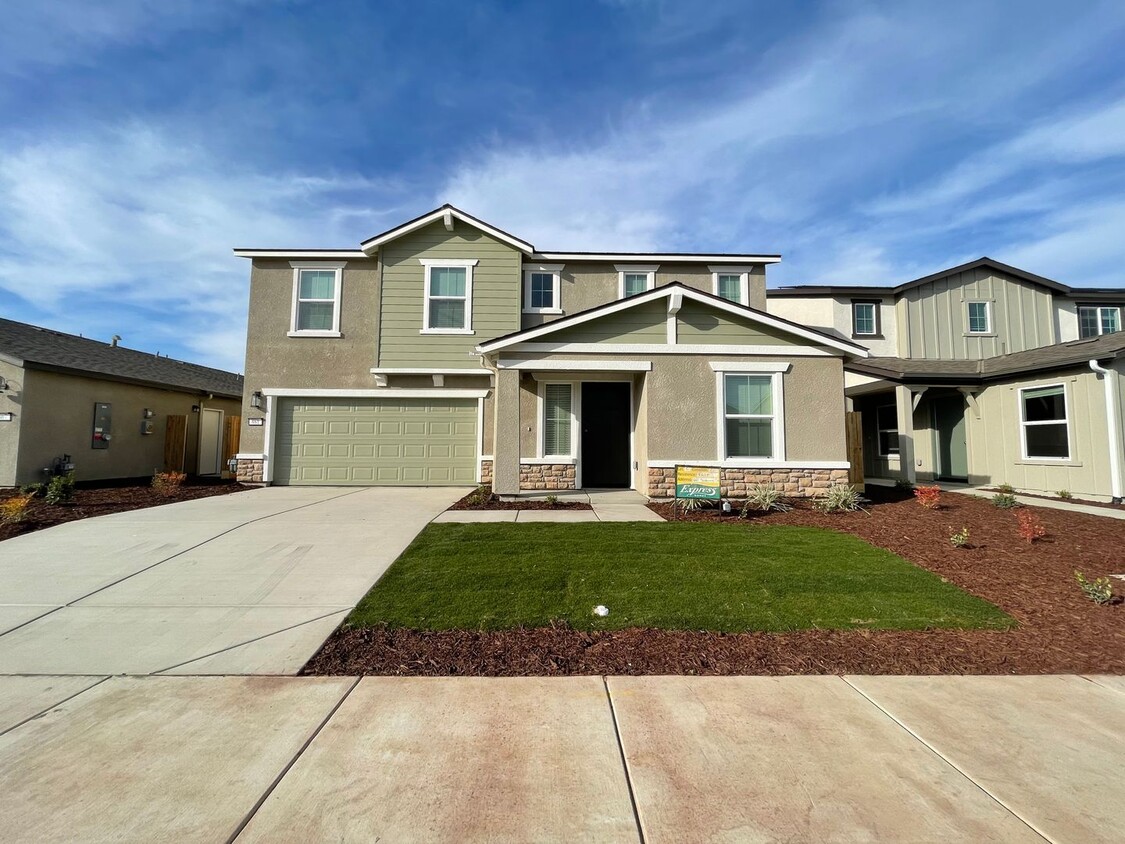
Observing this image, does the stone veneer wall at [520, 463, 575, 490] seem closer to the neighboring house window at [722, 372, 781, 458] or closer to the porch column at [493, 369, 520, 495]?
the porch column at [493, 369, 520, 495]

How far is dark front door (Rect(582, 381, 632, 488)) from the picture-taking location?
39.7 feet

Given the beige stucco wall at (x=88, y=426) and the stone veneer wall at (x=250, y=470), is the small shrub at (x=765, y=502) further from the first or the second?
the beige stucco wall at (x=88, y=426)

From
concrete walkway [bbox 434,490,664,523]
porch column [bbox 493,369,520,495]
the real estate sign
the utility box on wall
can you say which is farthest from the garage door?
the real estate sign

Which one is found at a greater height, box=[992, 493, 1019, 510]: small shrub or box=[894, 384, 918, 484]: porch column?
box=[894, 384, 918, 484]: porch column

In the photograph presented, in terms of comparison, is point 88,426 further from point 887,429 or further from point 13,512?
point 887,429

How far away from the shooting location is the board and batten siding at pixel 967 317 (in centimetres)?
1620

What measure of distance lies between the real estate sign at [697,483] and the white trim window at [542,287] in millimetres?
6500

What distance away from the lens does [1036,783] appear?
8.45ft

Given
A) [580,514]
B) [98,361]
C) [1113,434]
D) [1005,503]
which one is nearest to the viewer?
[580,514]

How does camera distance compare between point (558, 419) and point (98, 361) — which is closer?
point (558, 419)

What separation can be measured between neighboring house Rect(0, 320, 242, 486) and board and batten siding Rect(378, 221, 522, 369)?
18.3ft

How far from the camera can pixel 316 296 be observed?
13.2m

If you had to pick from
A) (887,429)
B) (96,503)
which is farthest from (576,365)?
(887,429)

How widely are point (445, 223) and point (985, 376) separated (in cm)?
1341
